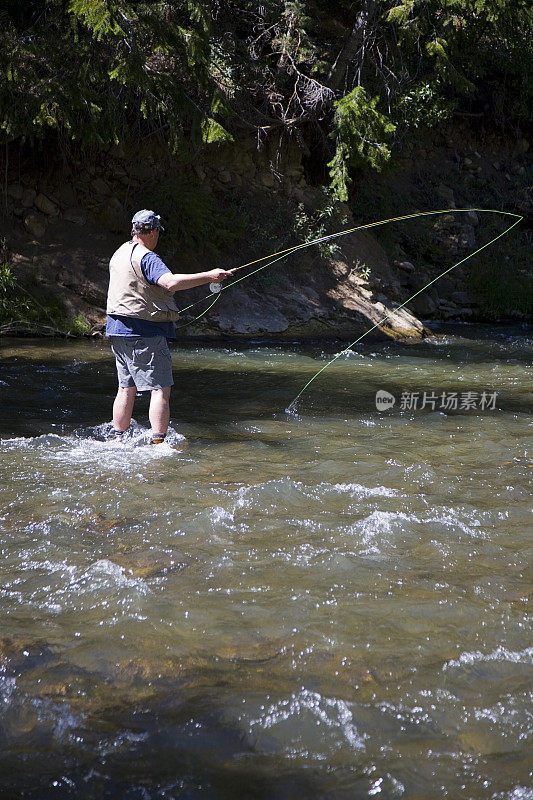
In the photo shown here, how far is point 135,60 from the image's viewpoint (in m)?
9.88

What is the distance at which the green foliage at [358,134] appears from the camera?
12234 mm

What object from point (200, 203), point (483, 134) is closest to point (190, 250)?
point (200, 203)

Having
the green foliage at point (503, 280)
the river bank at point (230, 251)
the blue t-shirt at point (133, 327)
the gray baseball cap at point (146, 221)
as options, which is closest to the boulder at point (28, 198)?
the river bank at point (230, 251)

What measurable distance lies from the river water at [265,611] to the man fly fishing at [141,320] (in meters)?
0.30

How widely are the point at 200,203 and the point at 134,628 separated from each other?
34.2ft

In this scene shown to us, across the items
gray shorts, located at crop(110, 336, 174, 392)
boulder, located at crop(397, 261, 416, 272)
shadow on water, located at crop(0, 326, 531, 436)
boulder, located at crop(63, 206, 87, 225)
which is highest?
boulder, located at crop(63, 206, 87, 225)

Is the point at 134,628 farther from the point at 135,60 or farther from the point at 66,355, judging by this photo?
the point at 135,60

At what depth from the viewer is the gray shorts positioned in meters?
5.52

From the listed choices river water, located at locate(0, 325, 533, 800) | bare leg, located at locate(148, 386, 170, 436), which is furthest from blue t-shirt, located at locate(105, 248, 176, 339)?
river water, located at locate(0, 325, 533, 800)

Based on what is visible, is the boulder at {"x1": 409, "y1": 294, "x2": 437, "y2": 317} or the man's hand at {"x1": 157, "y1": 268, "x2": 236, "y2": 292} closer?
the man's hand at {"x1": 157, "y1": 268, "x2": 236, "y2": 292}

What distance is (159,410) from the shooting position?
5551 mm

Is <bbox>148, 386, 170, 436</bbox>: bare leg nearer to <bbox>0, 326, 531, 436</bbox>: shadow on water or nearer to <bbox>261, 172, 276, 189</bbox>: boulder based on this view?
<bbox>0, 326, 531, 436</bbox>: shadow on water

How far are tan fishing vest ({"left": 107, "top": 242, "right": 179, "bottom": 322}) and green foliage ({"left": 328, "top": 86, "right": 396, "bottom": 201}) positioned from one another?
316 inches

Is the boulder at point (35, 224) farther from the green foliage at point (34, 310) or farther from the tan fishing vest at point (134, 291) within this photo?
the tan fishing vest at point (134, 291)
